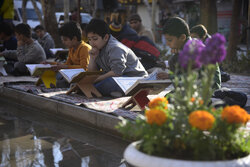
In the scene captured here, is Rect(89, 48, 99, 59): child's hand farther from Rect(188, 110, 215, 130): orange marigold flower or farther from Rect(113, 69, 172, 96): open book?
Rect(188, 110, 215, 130): orange marigold flower

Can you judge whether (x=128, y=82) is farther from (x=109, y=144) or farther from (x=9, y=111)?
(x=9, y=111)

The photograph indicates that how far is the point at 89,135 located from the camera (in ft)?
18.4

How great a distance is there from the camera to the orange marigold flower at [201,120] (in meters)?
2.48

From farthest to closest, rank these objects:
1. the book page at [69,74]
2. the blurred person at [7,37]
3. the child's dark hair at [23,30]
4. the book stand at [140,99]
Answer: the blurred person at [7,37]
the child's dark hair at [23,30]
the book page at [69,74]
the book stand at [140,99]

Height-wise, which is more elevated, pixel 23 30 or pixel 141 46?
pixel 23 30

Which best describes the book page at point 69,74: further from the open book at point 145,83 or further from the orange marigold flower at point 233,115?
the orange marigold flower at point 233,115

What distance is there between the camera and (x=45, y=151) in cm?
486

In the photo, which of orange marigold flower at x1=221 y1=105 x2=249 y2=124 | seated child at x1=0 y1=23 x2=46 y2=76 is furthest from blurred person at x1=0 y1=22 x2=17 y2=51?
orange marigold flower at x1=221 y1=105 x2=249 y2=124

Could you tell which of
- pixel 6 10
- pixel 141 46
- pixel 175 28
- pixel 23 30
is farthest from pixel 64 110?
pixel 6 10

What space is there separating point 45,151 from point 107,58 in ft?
8.03

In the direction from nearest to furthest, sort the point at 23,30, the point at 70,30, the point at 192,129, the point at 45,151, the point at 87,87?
the point at 192,129 < the point at 45,151 < the point at 87,87 < the point at 70,30 < the point at 23,30

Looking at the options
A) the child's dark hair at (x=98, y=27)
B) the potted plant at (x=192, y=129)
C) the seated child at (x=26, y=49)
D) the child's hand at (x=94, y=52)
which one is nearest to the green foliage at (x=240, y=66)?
the seated child at (x=26, y=49)

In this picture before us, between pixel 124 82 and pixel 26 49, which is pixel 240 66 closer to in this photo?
pixel 26 49

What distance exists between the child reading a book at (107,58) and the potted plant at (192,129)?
13.1 feet
